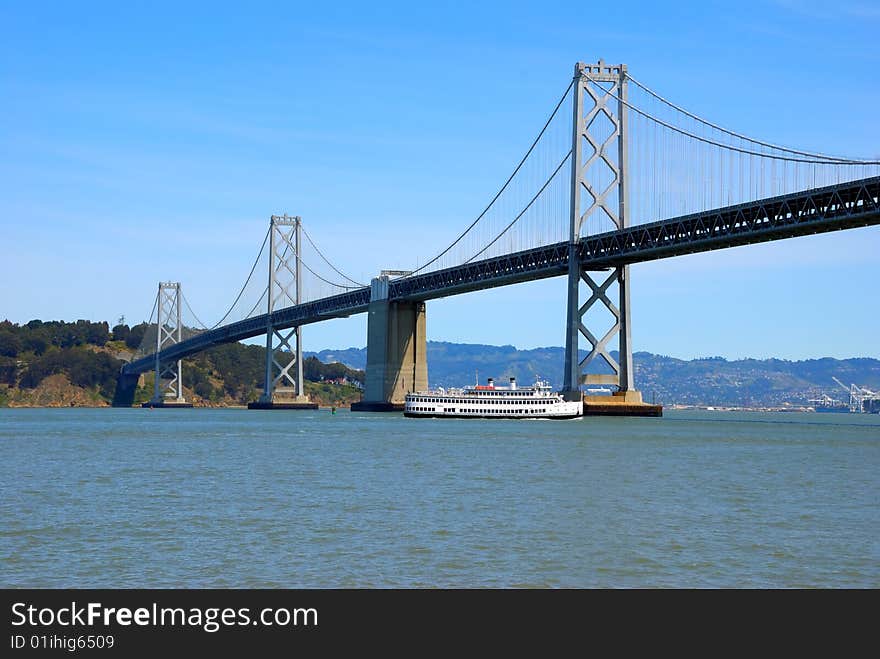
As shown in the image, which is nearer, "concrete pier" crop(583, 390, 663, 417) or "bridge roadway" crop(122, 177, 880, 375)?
"bridge roadway" crop(122, 177, 880, 375)

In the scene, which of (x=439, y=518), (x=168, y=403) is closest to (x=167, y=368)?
(x=168, y=403)

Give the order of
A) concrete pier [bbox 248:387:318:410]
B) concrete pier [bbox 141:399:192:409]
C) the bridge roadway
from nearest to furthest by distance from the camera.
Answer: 1. the bridge roadway
2. concrete pier [bbox 248:387:318:410]
3. concrete pier [bbox 141:399:192:409]

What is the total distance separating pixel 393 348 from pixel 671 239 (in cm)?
3348

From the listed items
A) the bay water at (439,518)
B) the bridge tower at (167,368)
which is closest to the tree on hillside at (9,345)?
the bridge tower at (167,368)

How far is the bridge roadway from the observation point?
51.2m

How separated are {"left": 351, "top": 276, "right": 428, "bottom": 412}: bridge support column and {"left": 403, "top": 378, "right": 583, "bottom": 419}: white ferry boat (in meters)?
14.0

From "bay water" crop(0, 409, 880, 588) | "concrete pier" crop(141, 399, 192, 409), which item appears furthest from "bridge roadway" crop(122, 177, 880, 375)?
"concrete pier" crop(141, 399, 192, 409)

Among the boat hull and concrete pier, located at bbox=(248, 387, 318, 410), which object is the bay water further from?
concrete pier, located at bbox=(248, 387, 318, 410)

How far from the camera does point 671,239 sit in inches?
2458

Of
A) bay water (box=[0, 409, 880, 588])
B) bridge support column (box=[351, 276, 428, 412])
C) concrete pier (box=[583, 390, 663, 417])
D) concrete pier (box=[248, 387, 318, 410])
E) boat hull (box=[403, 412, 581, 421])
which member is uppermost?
bridge support column (box=[351, 276, 428, 412])

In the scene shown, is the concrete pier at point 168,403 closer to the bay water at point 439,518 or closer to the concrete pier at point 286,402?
the concrete pier at point 286,402

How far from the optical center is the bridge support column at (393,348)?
92438mm
